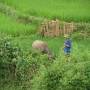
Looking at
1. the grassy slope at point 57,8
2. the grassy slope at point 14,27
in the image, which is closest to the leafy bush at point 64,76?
the grassy slope at point 14,27

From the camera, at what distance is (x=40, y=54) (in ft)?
37.9

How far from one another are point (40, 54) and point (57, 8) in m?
3.83

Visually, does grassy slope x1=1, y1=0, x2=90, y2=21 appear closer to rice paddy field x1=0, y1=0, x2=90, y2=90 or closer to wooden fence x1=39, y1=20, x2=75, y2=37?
rice paddy field x1=0, y1=0, x2=90, y2=90

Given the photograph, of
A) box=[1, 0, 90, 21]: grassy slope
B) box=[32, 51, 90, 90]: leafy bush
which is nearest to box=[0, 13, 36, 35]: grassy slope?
box=[1, 0, 90, 21]: grassy slope

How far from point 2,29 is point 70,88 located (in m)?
5.09

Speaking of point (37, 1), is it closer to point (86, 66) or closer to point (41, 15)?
point (41, 15)

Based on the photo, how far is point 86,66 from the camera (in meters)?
9.05

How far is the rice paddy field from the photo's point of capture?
917 cm

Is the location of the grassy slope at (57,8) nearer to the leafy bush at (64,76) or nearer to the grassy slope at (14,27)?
the grassy slope at (14,27)

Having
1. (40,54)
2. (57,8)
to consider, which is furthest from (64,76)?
(57,8)

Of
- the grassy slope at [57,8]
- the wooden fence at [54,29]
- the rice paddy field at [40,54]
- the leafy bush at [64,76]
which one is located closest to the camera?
the leafy bush at [64,76]

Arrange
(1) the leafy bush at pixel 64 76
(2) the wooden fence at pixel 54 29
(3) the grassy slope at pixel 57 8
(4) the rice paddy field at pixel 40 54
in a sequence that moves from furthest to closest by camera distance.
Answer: (3) the grassy slope at pixel 57 8
(2) the wooden fence at pixel 54 29
(4) the rice paddy field at pixel 40 54
(1) the leafy bush at pixel 64 76

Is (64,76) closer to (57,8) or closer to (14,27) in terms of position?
(14,27)

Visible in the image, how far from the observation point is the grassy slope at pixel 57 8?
1455cm
